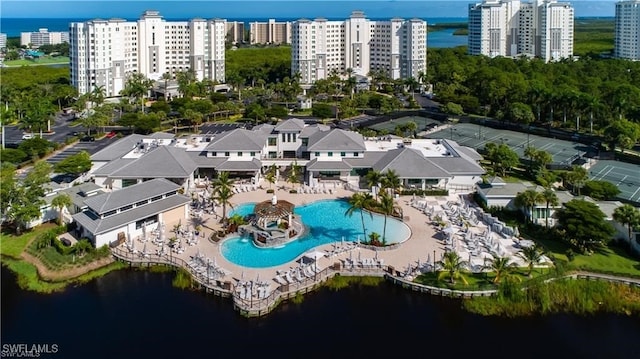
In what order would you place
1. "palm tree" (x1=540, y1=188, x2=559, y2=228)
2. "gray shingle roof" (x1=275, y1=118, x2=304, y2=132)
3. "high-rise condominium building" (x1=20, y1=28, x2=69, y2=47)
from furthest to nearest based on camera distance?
"high-rise condominium building" (x1=20, y1=28, x2=69, y2=47) < "gray shingle roof" (x1=275, y1=118, x2=304, y2=132) < "palm tree" (x1=540, y1=188, x2=559, y2=228)

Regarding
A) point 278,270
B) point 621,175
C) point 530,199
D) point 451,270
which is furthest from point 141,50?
point 451,270

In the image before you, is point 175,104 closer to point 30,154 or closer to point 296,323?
point 30,154

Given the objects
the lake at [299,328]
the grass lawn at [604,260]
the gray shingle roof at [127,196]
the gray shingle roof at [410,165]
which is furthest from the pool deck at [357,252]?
the grass lawn at [604,260]

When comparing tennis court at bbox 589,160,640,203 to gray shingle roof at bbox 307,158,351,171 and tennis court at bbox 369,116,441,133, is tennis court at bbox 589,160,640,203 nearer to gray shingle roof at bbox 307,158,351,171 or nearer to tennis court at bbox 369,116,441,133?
gray shingle roof at bbox 307,158,351,171

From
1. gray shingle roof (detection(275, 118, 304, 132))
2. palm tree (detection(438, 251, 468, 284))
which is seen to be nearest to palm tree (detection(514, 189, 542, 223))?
palm tree (detection(438, 251, 468, 284))

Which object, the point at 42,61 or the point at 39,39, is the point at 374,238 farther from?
the point at 39,39

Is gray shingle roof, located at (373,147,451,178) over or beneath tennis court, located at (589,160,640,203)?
over
